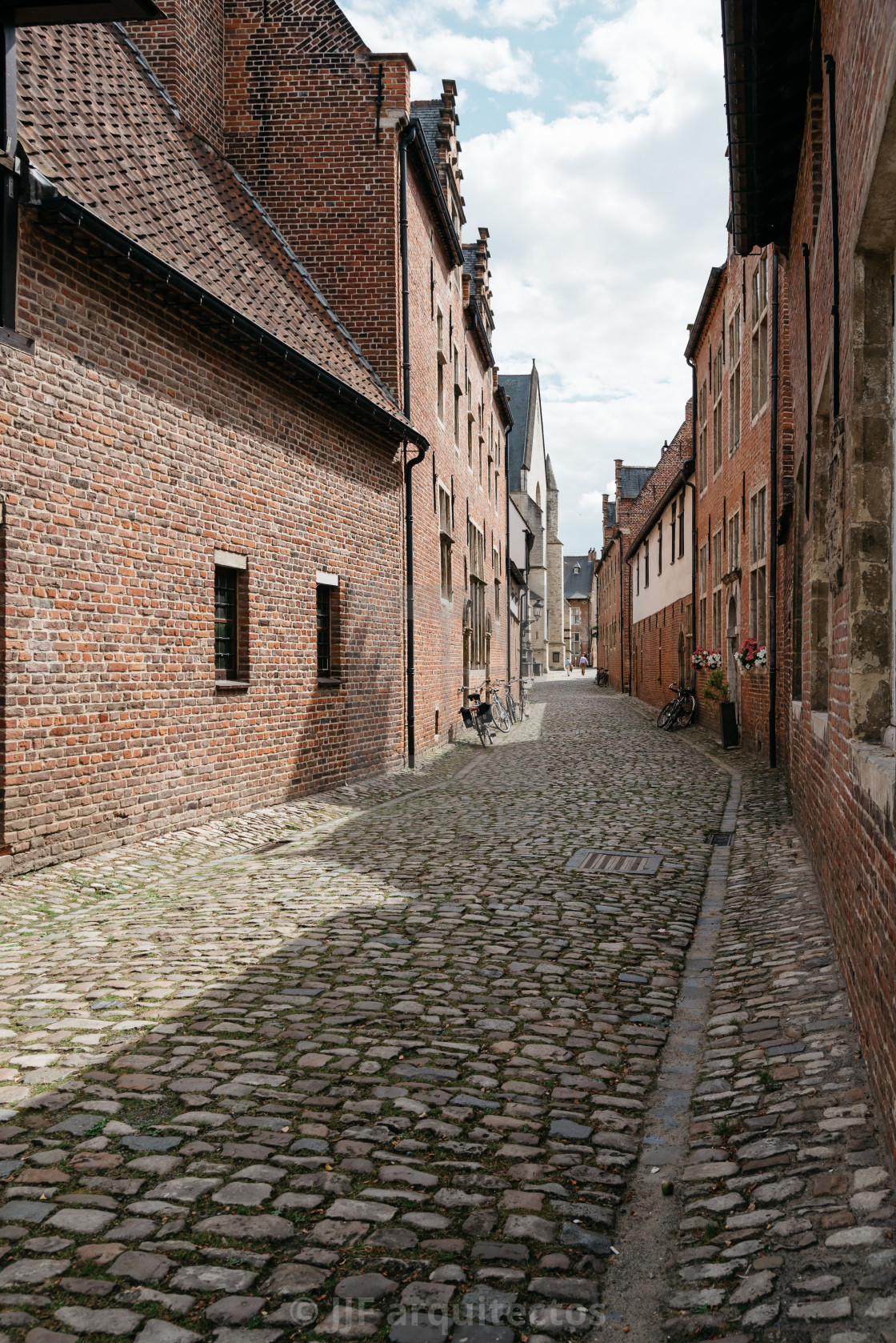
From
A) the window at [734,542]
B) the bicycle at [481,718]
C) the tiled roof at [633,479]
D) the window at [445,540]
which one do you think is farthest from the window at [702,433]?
the tiled roof at [633,479]

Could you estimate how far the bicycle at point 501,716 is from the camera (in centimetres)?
2266

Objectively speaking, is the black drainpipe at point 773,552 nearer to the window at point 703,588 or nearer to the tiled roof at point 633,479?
the window at point 703,588

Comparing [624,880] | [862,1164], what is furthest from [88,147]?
[862,1164]

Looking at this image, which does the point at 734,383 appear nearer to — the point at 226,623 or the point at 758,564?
the point at 758,564

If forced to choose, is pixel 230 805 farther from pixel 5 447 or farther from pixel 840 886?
pixel 840 886

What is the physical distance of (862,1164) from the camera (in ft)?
9.84

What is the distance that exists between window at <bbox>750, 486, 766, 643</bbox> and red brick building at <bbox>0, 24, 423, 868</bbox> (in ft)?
18.4

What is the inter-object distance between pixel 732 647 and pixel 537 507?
1844 inches

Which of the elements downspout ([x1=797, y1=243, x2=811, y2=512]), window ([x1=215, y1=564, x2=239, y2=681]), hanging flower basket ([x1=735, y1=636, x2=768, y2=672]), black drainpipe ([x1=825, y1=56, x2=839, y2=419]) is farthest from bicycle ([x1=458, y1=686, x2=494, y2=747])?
black drainpipe ([x1=825, y1=56, x2=839, y2=419])

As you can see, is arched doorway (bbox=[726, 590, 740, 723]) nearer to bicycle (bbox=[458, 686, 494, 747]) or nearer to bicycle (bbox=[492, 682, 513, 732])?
bicycle (bbox=[458, 686, 494, 747])

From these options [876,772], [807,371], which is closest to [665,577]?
[807,371]

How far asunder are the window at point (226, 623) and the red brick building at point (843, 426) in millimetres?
5324

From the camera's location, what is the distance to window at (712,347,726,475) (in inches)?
781

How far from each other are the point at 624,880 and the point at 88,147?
764 centimetres
